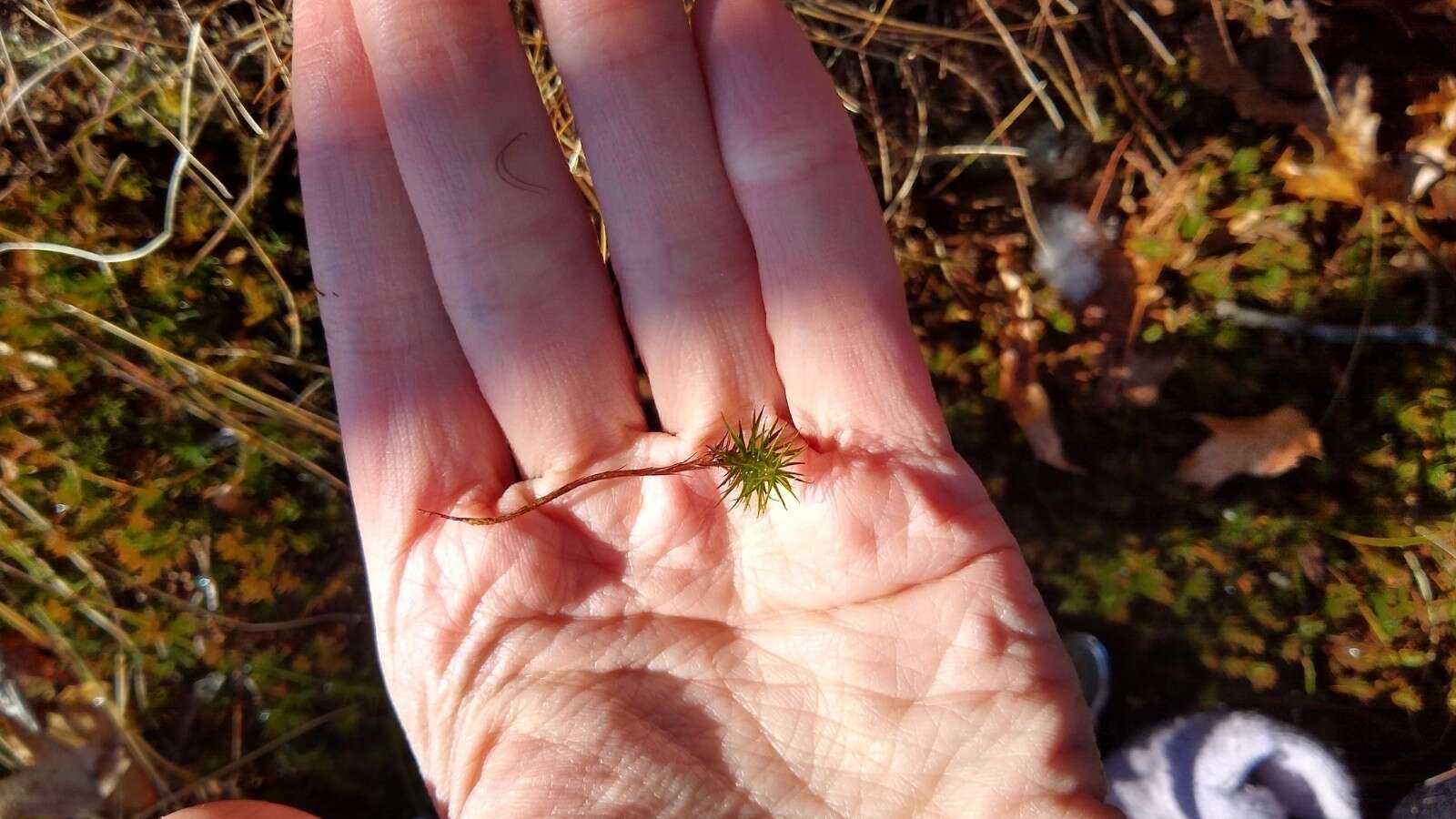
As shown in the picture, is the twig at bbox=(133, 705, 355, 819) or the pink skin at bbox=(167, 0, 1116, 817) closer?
the pink skin at bbox=(167, 0, 1116, 817)

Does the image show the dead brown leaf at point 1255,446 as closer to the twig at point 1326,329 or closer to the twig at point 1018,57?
the twig at point 1326,329

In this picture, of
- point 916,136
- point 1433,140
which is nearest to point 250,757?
point 916,136

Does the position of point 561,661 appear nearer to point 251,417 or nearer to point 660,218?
point 660,218

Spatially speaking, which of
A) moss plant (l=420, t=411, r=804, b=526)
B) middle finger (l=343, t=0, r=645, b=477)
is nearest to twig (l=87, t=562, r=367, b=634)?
moss plant (l=420, t=411, r=804, b=526)

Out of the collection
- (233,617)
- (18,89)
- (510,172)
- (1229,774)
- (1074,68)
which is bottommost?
(1229,774)

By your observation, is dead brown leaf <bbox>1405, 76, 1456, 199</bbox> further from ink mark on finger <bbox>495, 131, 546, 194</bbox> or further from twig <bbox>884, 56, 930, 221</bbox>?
ink mark on finger <bbox>495, 131, 546, 194</bbox>

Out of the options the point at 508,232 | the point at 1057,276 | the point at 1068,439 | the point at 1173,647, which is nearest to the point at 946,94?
the point at 1057,276

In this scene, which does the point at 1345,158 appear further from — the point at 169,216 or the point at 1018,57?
the point at 169,216
